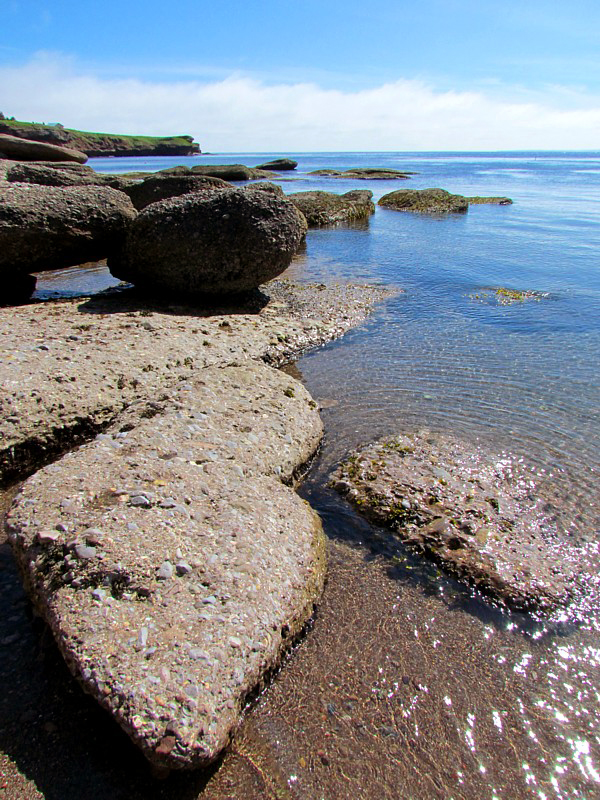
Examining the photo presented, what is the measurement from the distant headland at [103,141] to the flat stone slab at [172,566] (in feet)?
303

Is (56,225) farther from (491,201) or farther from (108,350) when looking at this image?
(491,201)

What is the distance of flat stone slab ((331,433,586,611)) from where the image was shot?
4.89 metres

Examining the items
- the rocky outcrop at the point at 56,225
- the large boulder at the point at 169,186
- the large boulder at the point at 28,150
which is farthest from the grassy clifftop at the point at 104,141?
the rocky outcrop at the point at 56,225

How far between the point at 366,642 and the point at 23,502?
3352 millimetres

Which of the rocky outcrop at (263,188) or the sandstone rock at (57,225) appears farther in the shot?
the rocky outcrop at (263,188)

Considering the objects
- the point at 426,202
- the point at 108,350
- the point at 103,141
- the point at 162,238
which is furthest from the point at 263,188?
the point at 103,141

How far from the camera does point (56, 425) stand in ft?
21.1

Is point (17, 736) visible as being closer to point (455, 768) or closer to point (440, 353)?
point (455, 768)

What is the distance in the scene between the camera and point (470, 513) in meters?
5.67

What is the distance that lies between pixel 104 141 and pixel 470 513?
490 feet

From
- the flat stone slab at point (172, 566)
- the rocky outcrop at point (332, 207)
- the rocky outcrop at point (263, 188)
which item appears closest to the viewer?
the flat stone slab at point (172, 566)

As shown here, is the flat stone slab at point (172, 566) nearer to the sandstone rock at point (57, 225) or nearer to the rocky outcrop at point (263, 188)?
the sandstone rock at point (57, 225)

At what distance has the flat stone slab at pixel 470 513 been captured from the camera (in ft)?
16.1

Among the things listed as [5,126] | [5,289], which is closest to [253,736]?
[5,289]
